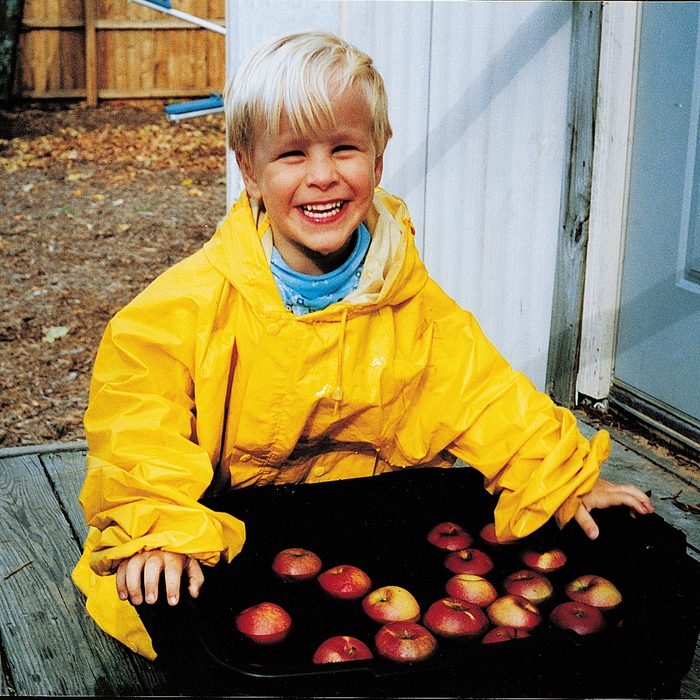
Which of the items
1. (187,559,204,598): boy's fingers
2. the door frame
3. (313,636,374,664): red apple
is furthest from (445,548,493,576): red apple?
the door frame

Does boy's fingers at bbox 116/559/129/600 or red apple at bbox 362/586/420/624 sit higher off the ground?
boy's fingers at bbox 116/559/129/600

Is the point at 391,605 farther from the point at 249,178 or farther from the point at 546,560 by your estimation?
the point at 249,178

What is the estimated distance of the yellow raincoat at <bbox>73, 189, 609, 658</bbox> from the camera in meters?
1.84

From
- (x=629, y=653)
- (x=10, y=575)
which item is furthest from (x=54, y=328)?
(x=629, y=653)

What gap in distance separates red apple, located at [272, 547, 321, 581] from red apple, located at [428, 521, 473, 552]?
28 centimetres

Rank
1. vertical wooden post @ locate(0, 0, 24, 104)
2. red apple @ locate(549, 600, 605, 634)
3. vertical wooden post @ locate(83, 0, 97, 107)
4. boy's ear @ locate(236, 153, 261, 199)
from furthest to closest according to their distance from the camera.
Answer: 1. vertical wooden post @ locate(83, 0, 97, 107)
2. vertical wooden post @ locate(0, 0, 24, 104)
3. boy's ear @ locate(236, 153, 261, 199)
4. red apple @ locate(549, 600, 605, 634)

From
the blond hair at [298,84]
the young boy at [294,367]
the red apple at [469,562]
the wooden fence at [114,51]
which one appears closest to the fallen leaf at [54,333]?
the young boy at [294,367]

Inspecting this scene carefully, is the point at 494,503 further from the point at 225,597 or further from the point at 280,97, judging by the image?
the point at 280,97

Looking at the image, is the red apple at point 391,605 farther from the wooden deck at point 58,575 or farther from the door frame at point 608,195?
the door frame at point 608,195

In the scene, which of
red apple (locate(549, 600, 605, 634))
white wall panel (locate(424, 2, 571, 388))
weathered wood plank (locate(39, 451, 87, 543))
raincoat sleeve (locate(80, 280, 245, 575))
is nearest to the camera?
raincoat sleeve (locate(80, 280, 245, 575))

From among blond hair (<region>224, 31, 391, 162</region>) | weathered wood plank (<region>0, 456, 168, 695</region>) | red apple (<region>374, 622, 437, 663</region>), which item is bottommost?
weathered wood plank (<region>0, 456, 168, 695</region>)

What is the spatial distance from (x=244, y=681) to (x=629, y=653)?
2.01 ft

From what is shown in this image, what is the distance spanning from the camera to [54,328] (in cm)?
484

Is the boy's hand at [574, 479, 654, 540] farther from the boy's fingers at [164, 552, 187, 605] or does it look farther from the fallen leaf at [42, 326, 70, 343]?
the fallen leaf at [42, 326, 70, 343]
